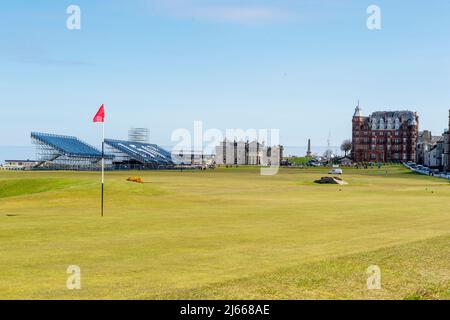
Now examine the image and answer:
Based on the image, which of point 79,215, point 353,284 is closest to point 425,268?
point 353,284

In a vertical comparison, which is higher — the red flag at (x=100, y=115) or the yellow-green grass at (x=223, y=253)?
the red flag at (x=100, y=115)

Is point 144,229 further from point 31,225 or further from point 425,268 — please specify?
point 425,268

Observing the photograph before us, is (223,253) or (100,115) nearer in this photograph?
(223,253)

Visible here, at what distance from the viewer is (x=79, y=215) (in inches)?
1475

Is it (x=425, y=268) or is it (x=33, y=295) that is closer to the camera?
(x=33, y=295)

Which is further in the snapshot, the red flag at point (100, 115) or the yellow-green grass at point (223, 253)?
the red flag at point (100, 115)

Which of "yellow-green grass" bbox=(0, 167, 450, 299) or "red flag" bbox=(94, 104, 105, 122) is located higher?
"red flag" bbox=(94, 104, 105, 122)

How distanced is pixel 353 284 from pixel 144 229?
15.9 metres

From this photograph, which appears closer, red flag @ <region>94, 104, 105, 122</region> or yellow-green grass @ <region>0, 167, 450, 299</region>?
yellow-green grass @ <region>0, 167, 450, 299</region>

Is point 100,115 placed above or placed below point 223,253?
above

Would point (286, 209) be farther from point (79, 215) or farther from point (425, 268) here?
point (425, 268)
